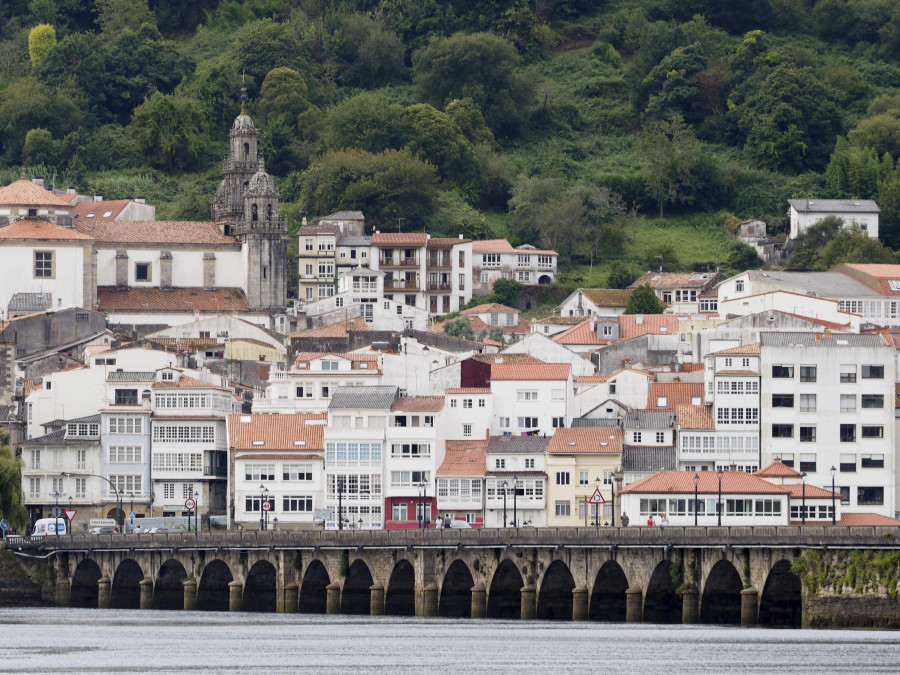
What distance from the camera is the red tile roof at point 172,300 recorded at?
175250 mm

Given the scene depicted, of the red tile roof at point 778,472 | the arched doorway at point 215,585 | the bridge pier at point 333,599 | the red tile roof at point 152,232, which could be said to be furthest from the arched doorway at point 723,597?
the red tile roof at point 152,232

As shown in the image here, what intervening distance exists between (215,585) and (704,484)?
2118 cm

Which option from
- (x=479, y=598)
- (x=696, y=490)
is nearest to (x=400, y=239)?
(x=696, y=490)

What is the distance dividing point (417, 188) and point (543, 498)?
68836 mm

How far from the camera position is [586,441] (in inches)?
5007

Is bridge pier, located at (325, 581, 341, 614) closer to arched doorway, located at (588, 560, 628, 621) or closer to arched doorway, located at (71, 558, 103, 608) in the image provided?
arched doorway, located at (71, 558, 103, 608)

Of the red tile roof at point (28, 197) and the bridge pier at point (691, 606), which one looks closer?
the bridge pier at point (691, 606)

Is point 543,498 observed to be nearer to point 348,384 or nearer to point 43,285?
point 348,384

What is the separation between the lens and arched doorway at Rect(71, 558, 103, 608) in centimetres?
11862

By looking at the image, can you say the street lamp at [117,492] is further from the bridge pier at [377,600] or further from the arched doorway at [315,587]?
the bridge pier at [377,600]

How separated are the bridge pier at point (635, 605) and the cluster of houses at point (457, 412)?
17.7ft

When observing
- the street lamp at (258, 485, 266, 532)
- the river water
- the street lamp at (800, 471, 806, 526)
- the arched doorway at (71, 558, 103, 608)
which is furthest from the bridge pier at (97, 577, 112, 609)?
the street lamp at (800, 471, 806, 526)

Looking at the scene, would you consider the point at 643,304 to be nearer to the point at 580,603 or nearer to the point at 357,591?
the point at 357,591

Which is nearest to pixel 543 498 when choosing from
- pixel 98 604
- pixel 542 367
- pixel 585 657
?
pixel 542 367
